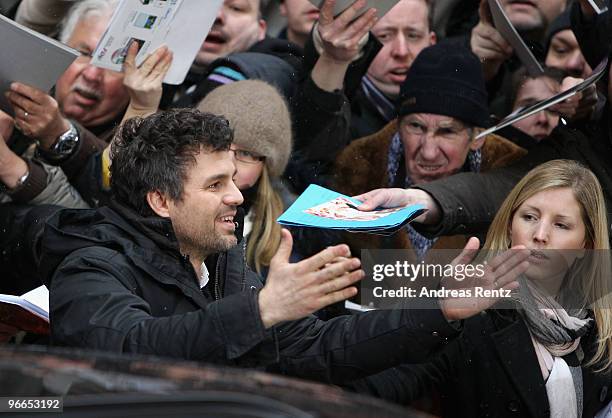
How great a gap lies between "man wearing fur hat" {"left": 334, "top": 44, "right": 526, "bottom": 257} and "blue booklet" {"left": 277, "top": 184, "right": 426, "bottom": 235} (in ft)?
4.33

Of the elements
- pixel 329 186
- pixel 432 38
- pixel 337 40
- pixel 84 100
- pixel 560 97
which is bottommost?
pixel 84 100

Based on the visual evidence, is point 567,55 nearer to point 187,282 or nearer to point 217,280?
point 217,280

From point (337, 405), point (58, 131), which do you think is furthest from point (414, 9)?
point (337, 405)

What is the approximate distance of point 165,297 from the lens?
4688 mm

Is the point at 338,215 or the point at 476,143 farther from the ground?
the point at 476,143

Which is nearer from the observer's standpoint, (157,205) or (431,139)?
(157,205)

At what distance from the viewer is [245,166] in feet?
19.8

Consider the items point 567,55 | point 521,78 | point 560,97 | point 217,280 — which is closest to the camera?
point 217,280

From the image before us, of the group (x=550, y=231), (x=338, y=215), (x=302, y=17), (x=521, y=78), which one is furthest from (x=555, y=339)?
(x=302, y=17)

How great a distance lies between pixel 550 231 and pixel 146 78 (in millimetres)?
2067

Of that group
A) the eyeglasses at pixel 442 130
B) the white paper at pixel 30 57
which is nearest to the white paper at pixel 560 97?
the eyeglasses at pixel 442 130

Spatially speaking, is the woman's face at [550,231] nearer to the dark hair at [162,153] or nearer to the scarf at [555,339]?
the scarf at [555,339]

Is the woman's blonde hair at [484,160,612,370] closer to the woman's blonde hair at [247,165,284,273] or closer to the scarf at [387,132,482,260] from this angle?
the scarf at [387,132,482,260]

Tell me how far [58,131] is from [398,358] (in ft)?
7.55
